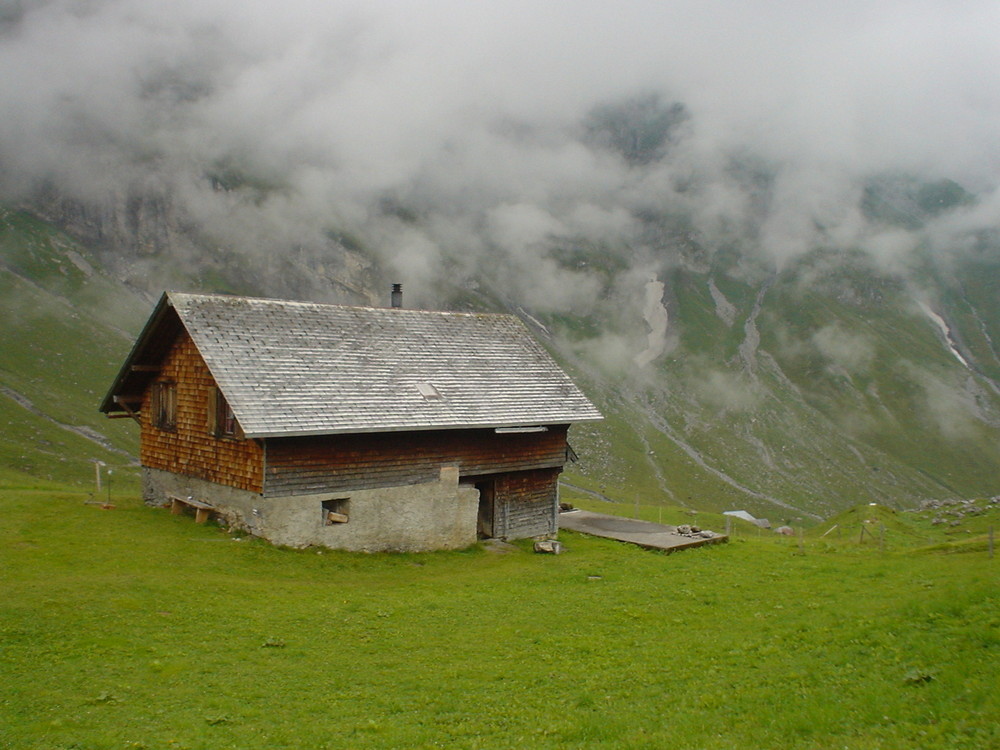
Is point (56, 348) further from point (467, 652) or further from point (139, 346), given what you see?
point (467, 652)

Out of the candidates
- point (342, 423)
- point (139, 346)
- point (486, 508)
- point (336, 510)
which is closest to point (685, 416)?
point (486, 508)

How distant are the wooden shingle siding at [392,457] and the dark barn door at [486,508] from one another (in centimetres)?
120

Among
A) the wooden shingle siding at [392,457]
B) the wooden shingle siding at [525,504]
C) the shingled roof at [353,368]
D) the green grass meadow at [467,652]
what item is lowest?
the green grass meadow at [467,652]

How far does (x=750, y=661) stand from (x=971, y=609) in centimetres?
449

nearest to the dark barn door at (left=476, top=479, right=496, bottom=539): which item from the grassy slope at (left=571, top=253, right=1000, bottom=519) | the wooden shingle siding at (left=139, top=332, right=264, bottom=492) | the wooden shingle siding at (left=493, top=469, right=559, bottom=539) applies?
the wooden shingle siding at (left=493, top=469, right=559, bottom=539)

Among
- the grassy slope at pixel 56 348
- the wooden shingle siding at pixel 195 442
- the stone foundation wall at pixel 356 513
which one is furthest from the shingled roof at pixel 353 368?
the grassy slope at pixel 56 348

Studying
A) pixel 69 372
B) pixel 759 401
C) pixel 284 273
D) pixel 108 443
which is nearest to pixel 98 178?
pixel 284 273

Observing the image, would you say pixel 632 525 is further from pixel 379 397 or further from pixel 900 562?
pixel 379 397

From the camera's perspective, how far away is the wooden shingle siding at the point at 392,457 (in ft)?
77.6

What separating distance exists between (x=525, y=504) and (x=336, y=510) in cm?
942

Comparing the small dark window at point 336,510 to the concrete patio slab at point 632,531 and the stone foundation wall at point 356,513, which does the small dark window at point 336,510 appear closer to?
the stone foundation wall at point 356,513

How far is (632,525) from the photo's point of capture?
1372 inches

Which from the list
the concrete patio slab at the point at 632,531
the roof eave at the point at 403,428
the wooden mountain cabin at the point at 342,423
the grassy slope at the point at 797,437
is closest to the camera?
the roof eave at the point at 403,428

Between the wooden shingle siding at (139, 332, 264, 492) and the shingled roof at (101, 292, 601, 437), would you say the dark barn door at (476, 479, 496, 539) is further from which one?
the wooden shingle siding at (139, 332, 264, 492)
